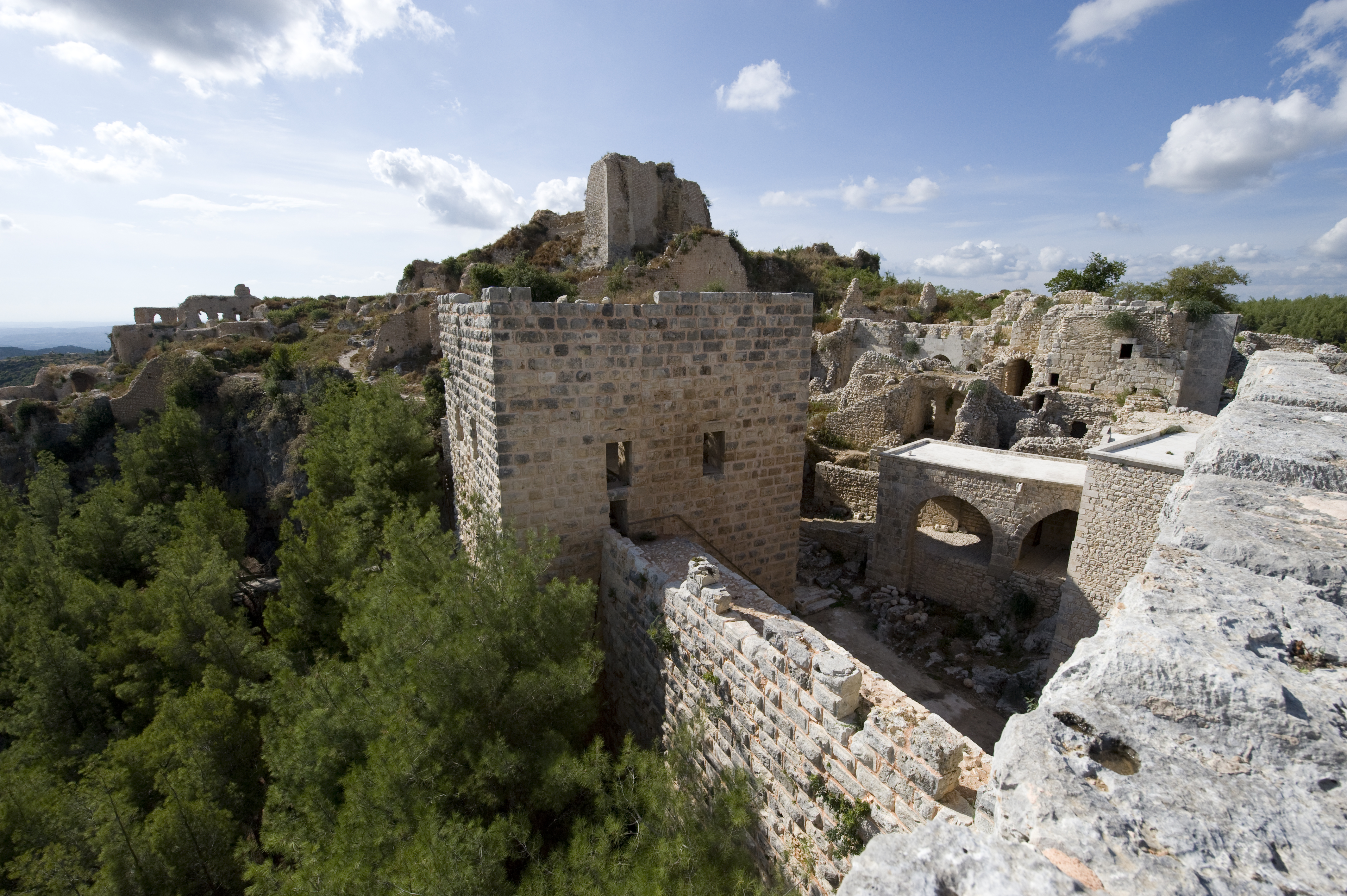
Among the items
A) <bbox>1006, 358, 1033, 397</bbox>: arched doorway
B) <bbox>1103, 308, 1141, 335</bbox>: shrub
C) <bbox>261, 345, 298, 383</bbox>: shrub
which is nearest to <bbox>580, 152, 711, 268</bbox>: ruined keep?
<bbox>261, 345, 298, 383</bbox>: shrub

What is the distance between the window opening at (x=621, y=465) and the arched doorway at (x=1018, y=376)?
A: 16.1 m

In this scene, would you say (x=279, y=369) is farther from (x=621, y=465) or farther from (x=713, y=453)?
(x=713, y=453)

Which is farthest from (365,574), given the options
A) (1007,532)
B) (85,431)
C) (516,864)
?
(85,431)

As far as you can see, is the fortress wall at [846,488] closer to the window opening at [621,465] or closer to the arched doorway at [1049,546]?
the arched doorway at [1049,546]

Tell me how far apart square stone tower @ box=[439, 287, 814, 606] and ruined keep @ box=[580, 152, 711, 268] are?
76.6 ft

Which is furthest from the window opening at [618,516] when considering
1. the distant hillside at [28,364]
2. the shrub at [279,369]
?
the distant hillside at [28,364]

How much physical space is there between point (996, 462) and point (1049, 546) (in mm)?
2240

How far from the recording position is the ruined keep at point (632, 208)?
2855 centimetres

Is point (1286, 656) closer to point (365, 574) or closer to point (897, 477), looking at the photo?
point (365, 574)

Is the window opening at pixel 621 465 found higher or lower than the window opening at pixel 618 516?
higher

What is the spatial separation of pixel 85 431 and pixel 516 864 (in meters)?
26.2

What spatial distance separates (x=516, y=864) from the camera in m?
4.22

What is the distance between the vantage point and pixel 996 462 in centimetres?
1098

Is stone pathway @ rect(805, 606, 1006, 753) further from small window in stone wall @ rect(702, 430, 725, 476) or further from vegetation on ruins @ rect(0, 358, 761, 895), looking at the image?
vegetation on ruins @ rect(0, 358, 761, 895)
